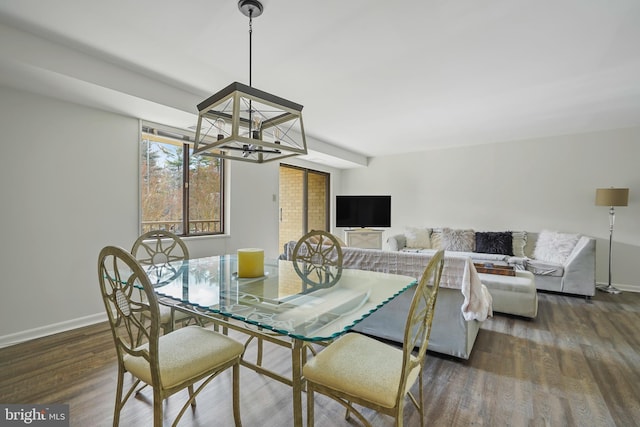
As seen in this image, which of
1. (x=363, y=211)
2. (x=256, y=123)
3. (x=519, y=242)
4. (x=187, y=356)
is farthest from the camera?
(x=363, y=211)

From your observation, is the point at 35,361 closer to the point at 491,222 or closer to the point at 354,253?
the point at 354,253

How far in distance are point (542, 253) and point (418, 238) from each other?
185 centimetres

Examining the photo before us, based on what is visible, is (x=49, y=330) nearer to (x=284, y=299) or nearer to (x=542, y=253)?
(x=284, y=299)

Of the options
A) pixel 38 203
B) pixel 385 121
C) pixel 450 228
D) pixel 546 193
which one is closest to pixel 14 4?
pixel 38 203

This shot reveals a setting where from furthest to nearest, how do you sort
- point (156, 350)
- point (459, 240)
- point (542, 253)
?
point (459, 240), point (542, 253), point (156, 350)

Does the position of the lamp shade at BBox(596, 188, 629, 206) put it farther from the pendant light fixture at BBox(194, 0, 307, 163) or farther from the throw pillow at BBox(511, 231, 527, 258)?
the pendant light fixture at BBox(194, 0, 307, 163)

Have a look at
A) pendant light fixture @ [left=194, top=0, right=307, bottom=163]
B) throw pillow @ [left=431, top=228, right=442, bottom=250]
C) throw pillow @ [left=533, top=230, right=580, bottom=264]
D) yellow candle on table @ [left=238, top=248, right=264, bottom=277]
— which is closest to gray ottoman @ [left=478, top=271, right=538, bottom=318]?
throw pillow @ [left=533, top=230, right=580, bottom=264]

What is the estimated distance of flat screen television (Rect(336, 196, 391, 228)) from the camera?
5.79 meters

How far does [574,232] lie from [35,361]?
21.9 feet

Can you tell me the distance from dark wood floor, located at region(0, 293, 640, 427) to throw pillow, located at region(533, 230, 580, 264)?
1546 mm

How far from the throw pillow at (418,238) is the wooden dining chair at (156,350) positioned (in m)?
4.44

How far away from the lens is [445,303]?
2260 millimetres

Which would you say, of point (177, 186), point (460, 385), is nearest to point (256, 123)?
point (460, 385)

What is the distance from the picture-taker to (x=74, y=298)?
2.83 meters
